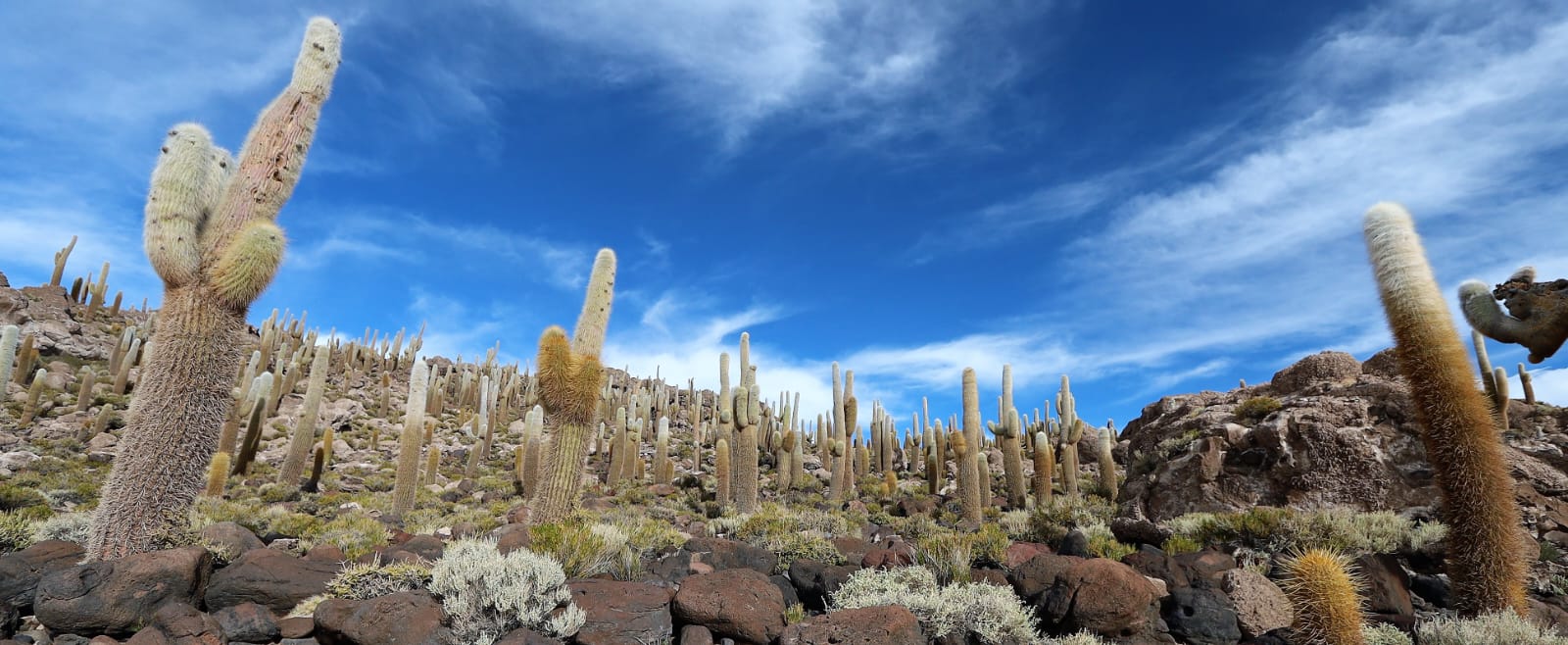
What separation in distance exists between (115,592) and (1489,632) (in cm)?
1153

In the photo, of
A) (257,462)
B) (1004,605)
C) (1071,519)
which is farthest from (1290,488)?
(257,462)

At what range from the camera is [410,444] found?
18.0 metres

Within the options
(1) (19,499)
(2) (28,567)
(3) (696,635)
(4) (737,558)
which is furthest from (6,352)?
(3) (696,635)

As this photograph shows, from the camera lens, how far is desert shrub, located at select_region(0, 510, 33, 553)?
8.98m

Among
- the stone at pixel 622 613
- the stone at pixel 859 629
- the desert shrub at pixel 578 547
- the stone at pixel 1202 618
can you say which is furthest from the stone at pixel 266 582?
the stone at pixel 1202 618

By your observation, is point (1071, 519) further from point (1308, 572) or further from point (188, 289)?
point (188, 289)

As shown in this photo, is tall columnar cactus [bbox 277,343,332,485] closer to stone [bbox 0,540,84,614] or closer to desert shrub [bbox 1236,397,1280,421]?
stone [bbox 0,540,84,614]

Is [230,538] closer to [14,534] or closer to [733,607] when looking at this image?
[14,534]

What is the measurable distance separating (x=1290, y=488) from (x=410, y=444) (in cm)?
1757

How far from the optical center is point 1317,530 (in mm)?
8648

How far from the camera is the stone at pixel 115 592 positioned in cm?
677

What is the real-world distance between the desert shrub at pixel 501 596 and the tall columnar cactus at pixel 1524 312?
8484mm

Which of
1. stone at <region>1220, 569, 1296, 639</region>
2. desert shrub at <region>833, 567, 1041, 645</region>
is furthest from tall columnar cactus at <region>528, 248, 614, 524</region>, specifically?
stone at <region>1220, 569, 1296, 639</region>

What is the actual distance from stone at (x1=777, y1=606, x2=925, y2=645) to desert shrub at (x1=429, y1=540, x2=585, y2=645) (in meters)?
1.96
